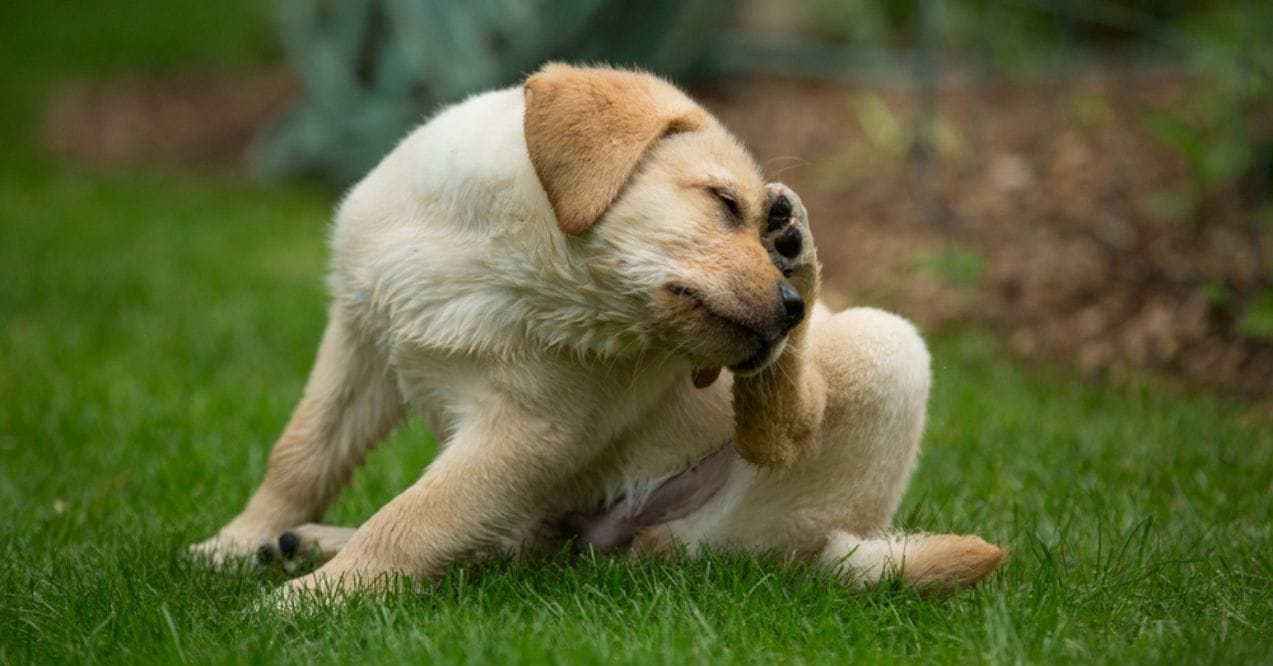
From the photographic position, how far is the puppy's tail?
3.23m

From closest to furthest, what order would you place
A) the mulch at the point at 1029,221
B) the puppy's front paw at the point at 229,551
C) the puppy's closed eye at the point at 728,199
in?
1. the puppy's closed eye at the point at 728,199
2. the puppy's front paw at the point at 229,551
3. the mulch at the point at 1029,221

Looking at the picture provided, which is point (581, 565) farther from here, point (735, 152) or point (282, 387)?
point (282, 387)

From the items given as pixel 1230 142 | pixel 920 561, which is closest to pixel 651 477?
pixel 920 561

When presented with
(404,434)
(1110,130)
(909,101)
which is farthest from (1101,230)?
(404,434)

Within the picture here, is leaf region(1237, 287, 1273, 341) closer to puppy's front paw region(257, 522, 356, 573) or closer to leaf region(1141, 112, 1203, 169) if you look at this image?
leaf region(1141, 112, 1203, 169)

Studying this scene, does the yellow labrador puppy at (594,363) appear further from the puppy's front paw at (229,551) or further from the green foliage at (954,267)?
the green foliage at (954,267)

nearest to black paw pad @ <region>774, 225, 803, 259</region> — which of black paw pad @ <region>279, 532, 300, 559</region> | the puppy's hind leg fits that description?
the puppy's hind leg

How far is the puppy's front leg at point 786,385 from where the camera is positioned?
3.12 meters

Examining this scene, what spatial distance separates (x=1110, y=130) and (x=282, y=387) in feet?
16.3

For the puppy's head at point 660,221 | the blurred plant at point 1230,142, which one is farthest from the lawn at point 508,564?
the blurred plant at point 1230,142

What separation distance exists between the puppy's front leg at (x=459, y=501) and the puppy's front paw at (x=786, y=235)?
62 centimetres

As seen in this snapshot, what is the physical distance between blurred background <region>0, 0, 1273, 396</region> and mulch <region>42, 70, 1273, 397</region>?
16mm

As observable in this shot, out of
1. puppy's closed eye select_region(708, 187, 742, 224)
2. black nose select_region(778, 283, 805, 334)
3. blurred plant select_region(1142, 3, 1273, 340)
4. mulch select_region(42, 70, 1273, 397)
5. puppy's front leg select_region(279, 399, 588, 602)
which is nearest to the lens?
black nose select_region(778, 283, 805, 334)

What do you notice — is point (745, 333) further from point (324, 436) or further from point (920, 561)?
point (324, 436)
